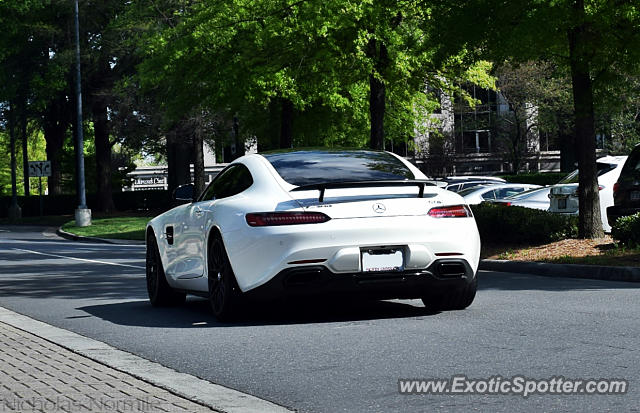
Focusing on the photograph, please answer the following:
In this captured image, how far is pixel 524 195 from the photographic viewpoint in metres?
24.1

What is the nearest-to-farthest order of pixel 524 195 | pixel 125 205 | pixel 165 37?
pixel 524 195
pixel 165 37
pixel 125 205

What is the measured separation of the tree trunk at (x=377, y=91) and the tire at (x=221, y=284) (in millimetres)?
15568

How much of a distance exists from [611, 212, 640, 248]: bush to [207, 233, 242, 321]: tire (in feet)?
25.0

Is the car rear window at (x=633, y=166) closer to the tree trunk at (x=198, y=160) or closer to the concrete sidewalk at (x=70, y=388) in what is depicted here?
the concrete sidewalk at (x=70, y=388)

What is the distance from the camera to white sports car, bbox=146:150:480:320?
30.5 feet

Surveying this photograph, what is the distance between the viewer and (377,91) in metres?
26.3

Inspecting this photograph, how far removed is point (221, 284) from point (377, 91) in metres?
16.8

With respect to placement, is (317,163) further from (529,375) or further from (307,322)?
(529,375)

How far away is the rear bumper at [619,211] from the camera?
17.7 m

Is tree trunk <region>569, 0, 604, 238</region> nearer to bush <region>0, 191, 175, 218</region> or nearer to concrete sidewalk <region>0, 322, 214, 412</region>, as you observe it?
concrete sidewalk <region>0, 322, 214, 412</region>

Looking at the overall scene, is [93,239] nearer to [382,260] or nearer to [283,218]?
[283,218]

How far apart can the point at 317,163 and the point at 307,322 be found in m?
1.48

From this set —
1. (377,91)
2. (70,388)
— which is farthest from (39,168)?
(70,388)

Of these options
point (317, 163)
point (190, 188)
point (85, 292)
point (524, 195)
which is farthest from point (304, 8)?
point (317, 163)
